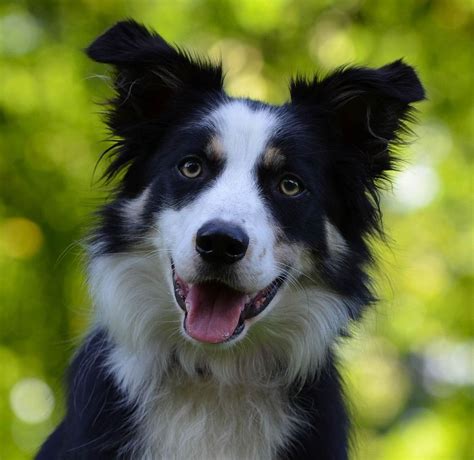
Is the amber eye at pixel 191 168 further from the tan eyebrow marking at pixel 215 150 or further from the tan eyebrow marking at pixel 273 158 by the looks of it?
the tan eyebrow marking at pixel 273 158

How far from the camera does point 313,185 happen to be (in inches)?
195

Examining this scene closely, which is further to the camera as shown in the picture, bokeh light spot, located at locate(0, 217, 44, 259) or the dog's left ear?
bokeh light spot, located at locate(0, 217, 44, 259)

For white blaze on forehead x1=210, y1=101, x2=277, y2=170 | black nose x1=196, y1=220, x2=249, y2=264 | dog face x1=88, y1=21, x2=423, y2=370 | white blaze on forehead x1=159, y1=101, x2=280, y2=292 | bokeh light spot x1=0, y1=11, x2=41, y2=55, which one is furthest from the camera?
bokeh light spot x1=0, y1=11, x2=41, y2=55

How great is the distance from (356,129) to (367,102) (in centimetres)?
20

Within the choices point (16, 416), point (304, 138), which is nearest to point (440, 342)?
point (16, 416)

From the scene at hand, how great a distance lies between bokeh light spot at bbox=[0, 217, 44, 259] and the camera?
10.1m

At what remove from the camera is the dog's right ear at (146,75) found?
4836mm

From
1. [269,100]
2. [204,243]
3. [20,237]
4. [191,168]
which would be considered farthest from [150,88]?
[20,237]

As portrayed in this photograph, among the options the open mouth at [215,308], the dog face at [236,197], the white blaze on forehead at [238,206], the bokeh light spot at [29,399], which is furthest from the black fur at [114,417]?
the bokeh light spot at [29,399]

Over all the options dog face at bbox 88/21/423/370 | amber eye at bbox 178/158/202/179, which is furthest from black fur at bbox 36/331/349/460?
amber eye at bbox 178/158/202/179

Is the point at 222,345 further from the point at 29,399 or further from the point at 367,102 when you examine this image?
the point at 29,399

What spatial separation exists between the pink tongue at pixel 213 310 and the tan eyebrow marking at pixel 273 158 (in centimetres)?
67

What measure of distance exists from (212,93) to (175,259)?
120 cm

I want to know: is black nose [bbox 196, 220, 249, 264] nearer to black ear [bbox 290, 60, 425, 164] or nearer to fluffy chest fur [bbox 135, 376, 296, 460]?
fluffy chest fur [bbox 135, 376, 296, 460]
